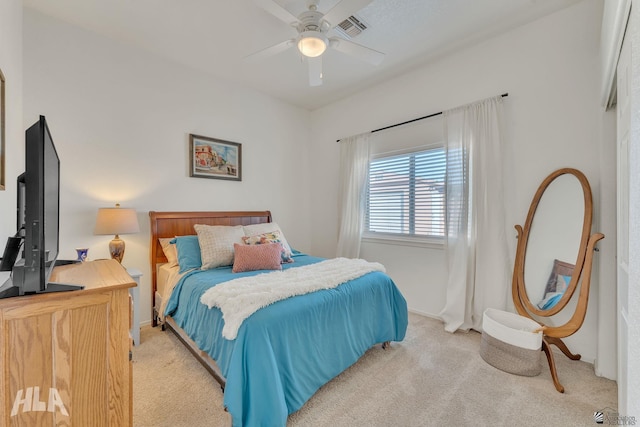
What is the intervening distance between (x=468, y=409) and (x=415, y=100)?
2.97 meters

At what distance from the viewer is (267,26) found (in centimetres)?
239

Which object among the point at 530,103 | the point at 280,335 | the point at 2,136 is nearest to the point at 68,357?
the point at 280,335

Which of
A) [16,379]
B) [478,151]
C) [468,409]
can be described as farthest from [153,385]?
[478,151]

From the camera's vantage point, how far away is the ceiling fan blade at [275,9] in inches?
65.4

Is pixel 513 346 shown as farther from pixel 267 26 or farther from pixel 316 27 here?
pixel 267 26

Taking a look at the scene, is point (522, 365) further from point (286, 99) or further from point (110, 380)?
point (286, 99)

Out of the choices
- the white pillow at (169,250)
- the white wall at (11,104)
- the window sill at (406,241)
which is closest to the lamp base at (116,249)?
the white pillow at (169,250)

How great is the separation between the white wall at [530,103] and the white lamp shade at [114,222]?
283 centimetres

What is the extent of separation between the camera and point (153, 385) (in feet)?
6.12

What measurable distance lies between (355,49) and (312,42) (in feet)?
1.26

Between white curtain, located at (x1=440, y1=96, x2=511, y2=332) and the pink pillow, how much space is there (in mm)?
1820

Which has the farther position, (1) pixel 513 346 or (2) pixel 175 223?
(2) pixel 175 223

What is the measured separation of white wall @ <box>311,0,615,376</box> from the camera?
2.12 m

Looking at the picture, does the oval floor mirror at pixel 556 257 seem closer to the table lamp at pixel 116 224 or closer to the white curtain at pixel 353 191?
the white curtain at pixel 353 191
